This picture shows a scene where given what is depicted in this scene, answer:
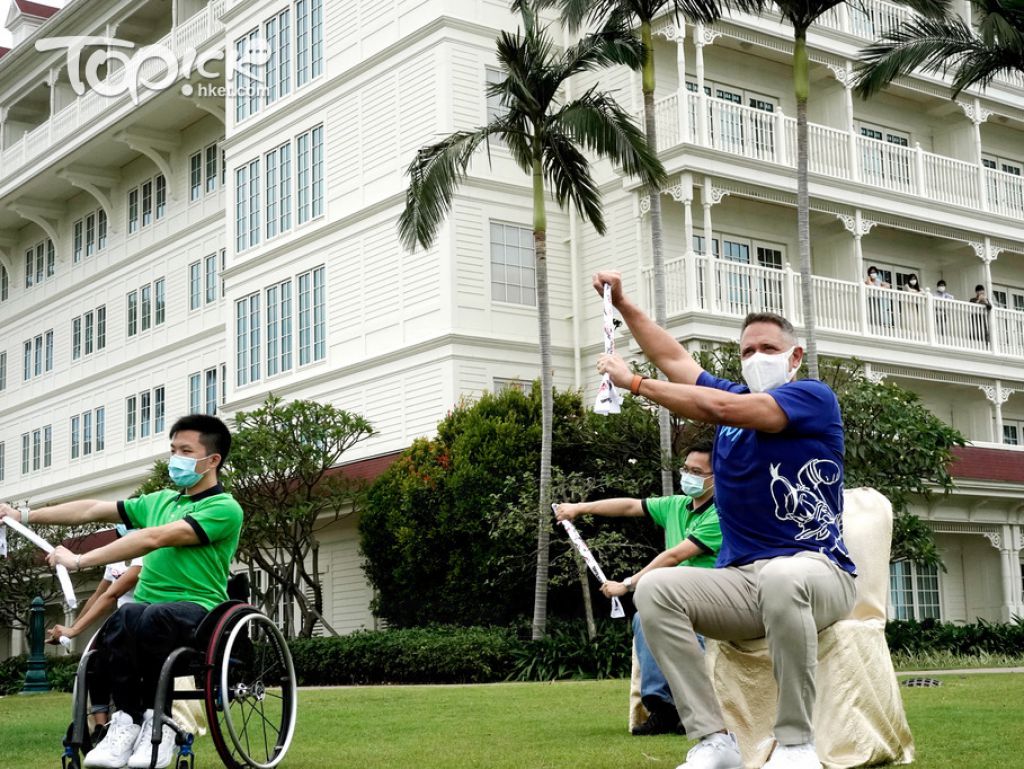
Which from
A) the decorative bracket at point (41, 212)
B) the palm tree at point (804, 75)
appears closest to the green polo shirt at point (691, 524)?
the palm tree at point (804, 75)

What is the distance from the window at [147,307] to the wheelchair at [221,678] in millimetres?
33706

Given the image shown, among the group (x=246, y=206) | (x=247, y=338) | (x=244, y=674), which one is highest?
(x=246, y=206)

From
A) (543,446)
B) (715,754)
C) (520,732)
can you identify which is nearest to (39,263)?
(543,446)

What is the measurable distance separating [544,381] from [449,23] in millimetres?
10119

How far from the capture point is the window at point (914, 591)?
31625 mm

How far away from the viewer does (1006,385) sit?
3291cm

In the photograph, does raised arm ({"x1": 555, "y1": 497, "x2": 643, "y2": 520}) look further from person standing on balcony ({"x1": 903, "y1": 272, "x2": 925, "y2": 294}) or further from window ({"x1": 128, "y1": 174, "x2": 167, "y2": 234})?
window ({"x1": 128, "y1": 174, "x2": 167, "y2": 234})

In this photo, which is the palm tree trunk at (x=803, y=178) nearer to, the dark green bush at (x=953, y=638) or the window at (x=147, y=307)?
the dark green bush at (x=953, y=638)

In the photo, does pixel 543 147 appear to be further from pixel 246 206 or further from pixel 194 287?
pixel 194 287

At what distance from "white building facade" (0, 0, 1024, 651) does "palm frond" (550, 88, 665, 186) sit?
19.7 feet

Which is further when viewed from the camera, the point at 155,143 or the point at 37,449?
the point at 37,449

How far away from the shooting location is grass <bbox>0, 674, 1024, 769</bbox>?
748 cm

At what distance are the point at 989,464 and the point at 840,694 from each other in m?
25.0

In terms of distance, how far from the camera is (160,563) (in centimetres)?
752
